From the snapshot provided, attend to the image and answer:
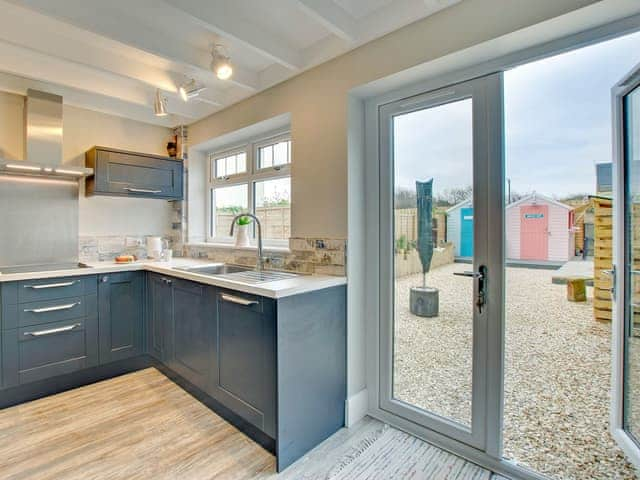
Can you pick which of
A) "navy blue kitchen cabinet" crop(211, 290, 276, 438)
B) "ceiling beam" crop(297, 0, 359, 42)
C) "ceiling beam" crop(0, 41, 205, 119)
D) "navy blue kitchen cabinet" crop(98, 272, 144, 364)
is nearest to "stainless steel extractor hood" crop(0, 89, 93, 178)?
"ceiling beam" crop(0, 41, 205, 119)

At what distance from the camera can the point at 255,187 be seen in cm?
324

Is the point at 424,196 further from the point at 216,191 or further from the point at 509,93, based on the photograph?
the point at 216,191

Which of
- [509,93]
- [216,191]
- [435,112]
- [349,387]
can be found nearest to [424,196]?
[435,112]

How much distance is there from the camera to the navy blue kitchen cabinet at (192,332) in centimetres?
220

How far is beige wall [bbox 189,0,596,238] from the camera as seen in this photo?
60.2 inches

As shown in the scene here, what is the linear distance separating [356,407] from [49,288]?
234cm

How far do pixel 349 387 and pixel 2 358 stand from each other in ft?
7.72

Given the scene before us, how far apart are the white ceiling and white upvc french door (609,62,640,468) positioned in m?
0.97

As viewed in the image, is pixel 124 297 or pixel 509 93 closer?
pixel 509 93

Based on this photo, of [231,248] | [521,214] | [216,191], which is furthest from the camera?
[216,191]

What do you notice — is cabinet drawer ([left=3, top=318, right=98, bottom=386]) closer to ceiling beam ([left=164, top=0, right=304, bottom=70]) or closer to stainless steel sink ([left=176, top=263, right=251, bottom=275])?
stainless steel sink ([left=176, top=263, right=251, bottom=275])

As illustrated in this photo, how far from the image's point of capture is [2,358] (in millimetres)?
2281

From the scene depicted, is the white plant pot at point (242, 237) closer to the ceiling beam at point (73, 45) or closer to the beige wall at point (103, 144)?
the ceiling beam at point (73, 45)

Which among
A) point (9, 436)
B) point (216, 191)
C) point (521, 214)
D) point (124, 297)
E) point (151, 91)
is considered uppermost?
point (151, 91)
